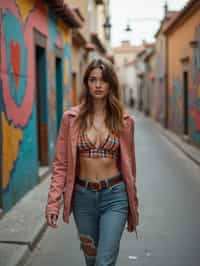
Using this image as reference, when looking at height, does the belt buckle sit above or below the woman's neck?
below

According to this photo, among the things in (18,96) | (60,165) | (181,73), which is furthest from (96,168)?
(181,73)

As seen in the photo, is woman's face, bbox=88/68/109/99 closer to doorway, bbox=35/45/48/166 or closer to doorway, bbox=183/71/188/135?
doorway, bbox=35/45/48/166

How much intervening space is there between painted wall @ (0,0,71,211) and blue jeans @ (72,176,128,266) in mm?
3123

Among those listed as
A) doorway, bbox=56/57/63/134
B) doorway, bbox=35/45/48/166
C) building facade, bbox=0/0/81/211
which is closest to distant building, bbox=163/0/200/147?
doorway, bbox=56/57/63/134

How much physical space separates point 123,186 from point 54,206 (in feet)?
1.65

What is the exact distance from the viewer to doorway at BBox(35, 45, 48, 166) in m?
9.90

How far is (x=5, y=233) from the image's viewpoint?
5.36 meters

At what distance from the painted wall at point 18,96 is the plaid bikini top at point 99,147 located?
125 inches

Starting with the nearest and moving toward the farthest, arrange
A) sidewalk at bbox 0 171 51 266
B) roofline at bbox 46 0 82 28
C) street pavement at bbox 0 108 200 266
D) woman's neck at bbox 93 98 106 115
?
woman's neck at bbox 93 98 106 115
sidewalk at bbox 0 171 51 266
street pavement at bbox 0 108 200 266
roofline at bbox 46 0 82 28

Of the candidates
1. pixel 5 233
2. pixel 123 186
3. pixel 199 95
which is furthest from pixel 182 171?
pixel 123 186

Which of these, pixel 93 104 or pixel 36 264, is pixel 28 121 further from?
pixel 93 104

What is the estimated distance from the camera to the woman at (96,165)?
A: 319cm

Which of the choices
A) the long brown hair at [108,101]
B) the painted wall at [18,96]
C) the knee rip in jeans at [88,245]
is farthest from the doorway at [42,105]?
the knee rip in jeans at [88,245]

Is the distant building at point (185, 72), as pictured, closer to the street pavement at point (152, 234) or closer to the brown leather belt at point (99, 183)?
the street pavement at point (152, 234)
